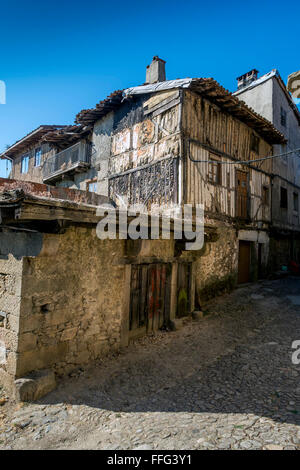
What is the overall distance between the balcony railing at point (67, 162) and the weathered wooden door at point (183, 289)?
7622 mm

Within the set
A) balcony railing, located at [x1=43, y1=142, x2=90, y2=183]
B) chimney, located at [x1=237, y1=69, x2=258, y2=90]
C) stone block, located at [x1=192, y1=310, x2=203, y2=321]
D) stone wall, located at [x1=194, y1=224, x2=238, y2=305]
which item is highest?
chimney, located at [x1=237, y1=69, x2=258, y2=90]

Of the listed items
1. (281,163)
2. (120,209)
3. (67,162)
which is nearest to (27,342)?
(120,209)

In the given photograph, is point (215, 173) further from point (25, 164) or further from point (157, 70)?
point (25, 164)

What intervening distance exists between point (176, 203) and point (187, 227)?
7.40ft

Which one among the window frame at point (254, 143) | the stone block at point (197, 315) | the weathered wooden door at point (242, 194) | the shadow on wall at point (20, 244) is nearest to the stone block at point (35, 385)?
the shadow on wall at point (20, 244)

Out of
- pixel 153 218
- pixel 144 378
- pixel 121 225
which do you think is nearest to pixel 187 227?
pixel 153 218

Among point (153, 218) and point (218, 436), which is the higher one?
point (153, 218)

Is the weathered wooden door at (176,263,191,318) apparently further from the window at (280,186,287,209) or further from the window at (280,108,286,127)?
the window at (280,108,286,127)

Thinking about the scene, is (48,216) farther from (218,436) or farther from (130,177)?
(130,177)

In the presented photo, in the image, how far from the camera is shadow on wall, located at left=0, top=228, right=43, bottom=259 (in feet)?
12.3

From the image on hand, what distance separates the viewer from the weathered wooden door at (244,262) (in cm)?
1022

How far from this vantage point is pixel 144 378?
4160 millimetres

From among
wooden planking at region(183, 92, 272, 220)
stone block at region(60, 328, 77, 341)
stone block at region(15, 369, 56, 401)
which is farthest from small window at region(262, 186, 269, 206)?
stone block at region(15, 369, 56, 401)

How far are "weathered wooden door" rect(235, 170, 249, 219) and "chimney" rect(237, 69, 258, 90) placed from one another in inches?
278
